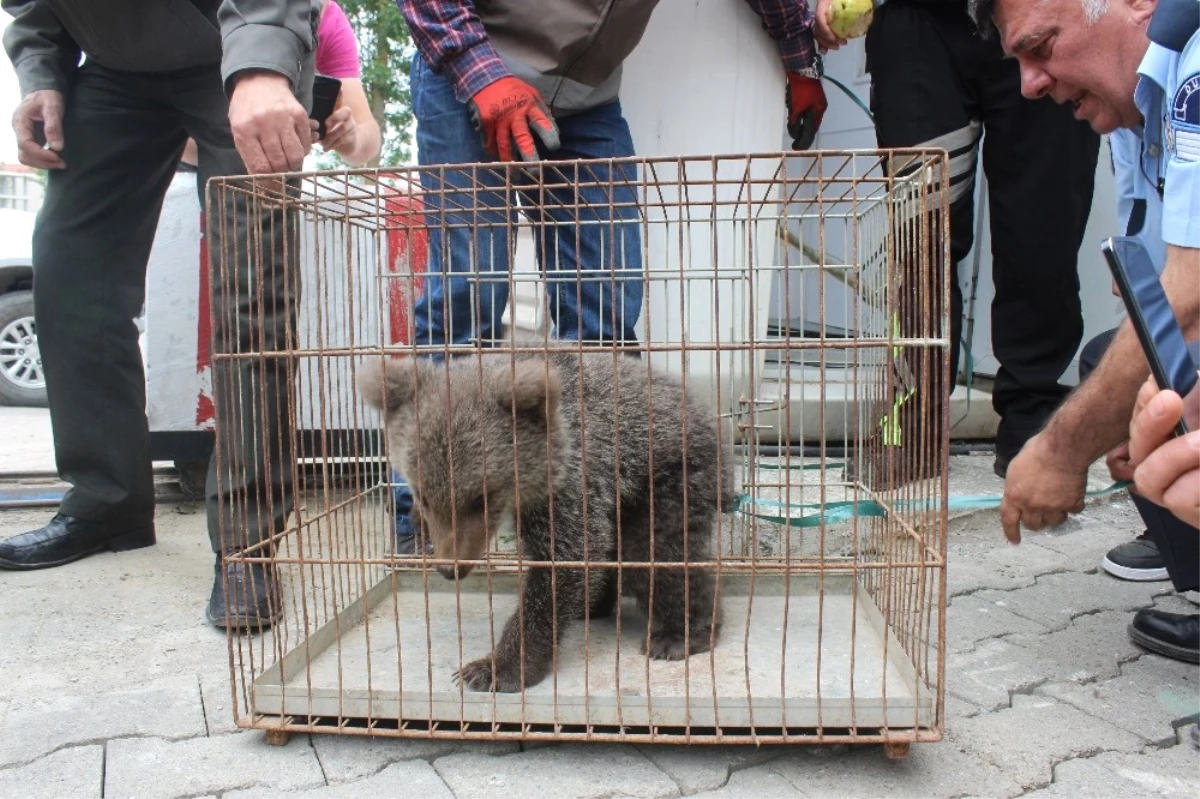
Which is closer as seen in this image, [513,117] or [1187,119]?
[1187,119]

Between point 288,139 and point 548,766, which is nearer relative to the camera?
point 548,766

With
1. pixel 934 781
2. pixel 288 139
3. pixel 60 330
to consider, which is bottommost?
pixel 934 781

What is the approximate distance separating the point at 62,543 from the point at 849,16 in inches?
153

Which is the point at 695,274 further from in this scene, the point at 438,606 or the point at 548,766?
the point at 548,766

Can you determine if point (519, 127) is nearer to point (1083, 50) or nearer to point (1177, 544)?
point (1083, 50)

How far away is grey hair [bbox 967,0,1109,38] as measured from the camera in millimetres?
2547

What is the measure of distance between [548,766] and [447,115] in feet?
7.40

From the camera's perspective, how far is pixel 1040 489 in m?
2.35

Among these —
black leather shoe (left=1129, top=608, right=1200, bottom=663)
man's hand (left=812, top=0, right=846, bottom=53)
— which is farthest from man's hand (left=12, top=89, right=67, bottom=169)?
black leather shoe (left=1129, top=608, right=1200, bottom=663)

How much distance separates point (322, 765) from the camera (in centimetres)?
217

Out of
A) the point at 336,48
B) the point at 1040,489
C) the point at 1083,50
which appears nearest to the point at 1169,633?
the point at 1040,489

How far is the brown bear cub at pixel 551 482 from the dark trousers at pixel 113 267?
833 millimetres

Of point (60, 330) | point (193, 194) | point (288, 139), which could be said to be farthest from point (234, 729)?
point (193, 194)

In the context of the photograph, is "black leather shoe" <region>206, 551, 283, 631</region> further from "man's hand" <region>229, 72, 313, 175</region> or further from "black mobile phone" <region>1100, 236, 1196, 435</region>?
"black mobile phone" <region>1100, 236, 1196, 435</region>
